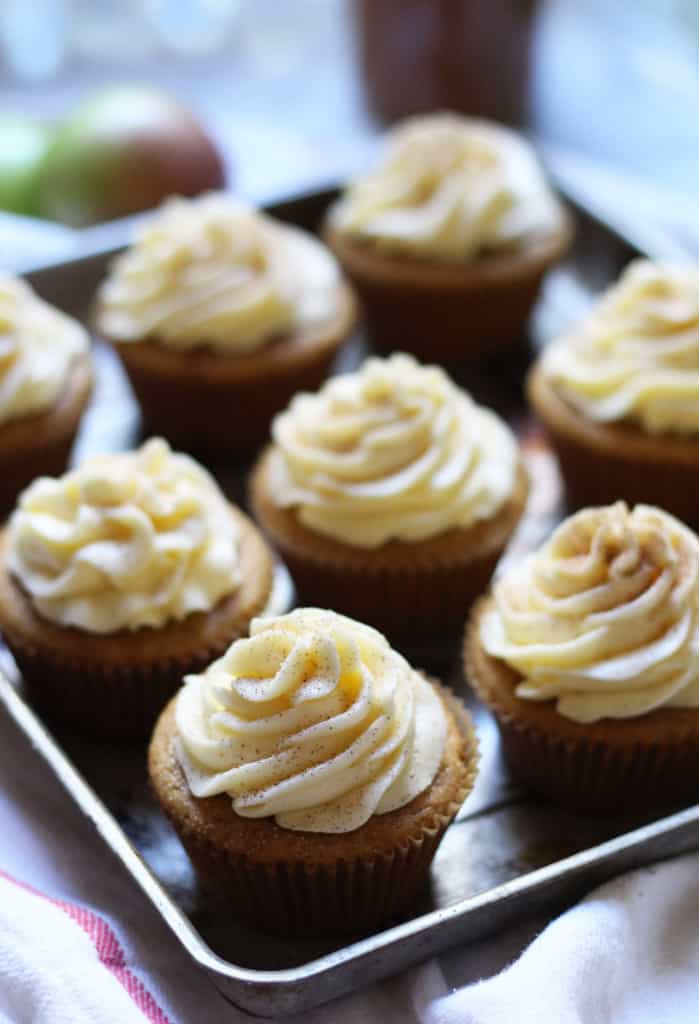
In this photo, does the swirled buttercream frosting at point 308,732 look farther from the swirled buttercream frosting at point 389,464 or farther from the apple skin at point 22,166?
the apple skin at point 22,166

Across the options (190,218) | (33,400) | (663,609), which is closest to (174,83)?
(190,218)

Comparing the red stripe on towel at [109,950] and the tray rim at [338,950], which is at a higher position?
the tray rim at [338,950]

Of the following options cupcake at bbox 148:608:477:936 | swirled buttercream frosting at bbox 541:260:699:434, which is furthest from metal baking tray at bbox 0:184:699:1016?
swirled buttercream frosting at bbox 541:260:699:434

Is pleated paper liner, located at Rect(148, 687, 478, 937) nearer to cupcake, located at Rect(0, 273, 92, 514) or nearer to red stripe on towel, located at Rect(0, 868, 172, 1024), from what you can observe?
red stripe on towel, located at Rect(0, 868, 172, 1024)

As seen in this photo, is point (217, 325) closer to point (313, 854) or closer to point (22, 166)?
point (22, 166)

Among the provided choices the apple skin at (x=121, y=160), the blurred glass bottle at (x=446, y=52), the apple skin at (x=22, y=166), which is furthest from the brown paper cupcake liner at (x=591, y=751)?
the blurred glass bottle at (x=446, y=52)

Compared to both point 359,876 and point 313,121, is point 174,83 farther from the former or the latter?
point 359,876
